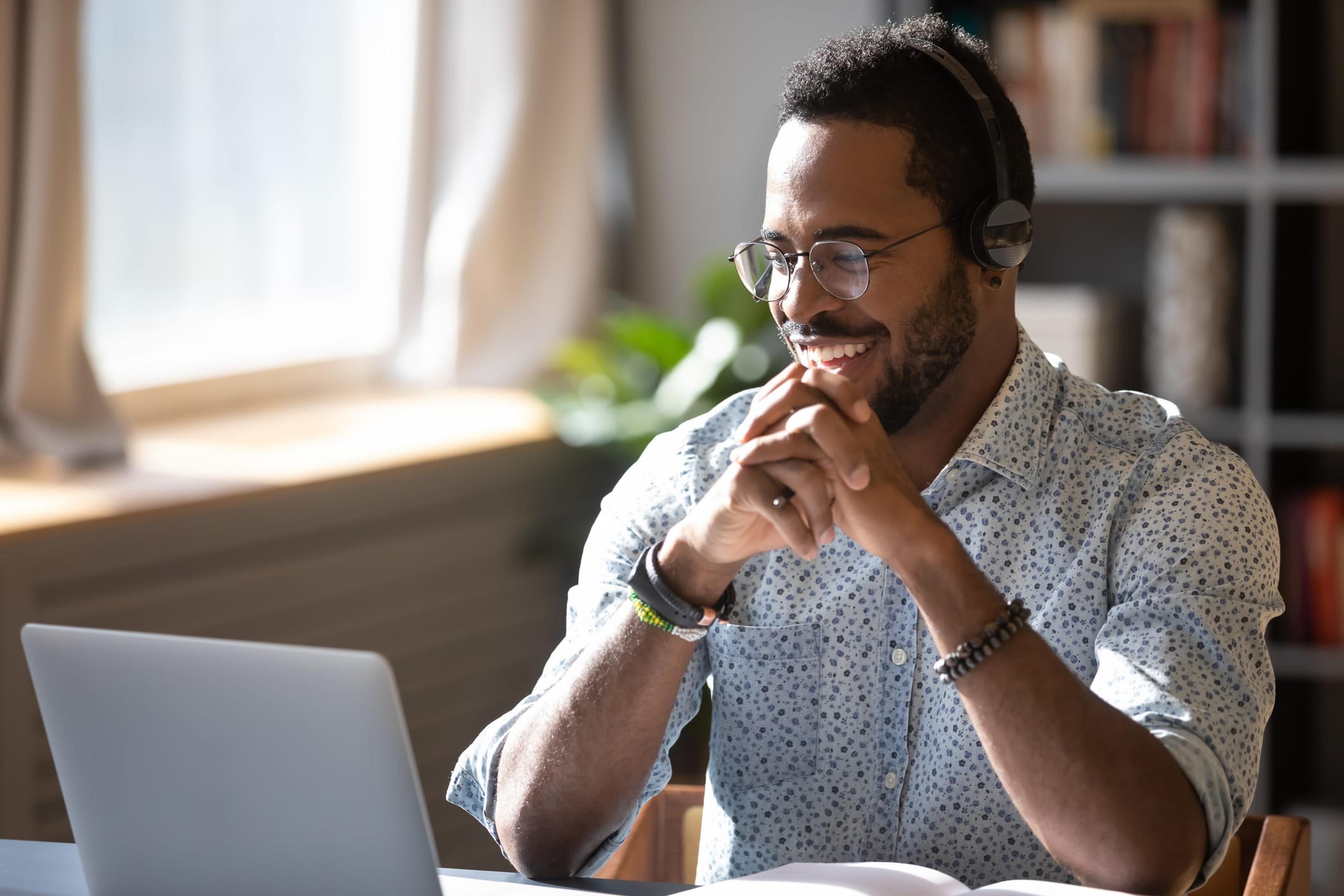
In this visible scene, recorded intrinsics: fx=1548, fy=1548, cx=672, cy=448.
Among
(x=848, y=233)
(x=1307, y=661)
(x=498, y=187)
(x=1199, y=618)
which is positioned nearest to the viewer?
(x=1199, y=618)

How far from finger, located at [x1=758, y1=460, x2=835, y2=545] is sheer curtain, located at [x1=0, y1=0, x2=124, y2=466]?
1.50 m

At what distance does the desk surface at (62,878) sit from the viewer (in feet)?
3.69

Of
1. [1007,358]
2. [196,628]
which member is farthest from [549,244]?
[1007,358]

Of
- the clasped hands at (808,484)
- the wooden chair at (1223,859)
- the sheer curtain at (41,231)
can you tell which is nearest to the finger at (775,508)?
the clasped hands at (808,484)

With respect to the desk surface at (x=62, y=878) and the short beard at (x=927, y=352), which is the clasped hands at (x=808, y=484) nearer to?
the short beard at (x=927, y=352)

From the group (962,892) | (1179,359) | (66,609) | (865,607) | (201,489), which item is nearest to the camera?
(962,892)

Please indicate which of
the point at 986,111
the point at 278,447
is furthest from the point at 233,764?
the point at 278,447

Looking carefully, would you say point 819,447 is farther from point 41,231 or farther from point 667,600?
point 41,231

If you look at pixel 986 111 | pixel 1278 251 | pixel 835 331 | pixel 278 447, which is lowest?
pixel 278 447

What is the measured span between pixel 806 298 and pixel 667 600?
30 cm

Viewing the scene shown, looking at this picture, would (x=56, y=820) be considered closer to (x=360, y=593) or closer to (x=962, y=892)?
(x=360, y=593)

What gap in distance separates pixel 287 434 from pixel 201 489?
0.46 meters

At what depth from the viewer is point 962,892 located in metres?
1.02

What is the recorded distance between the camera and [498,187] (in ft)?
10.2
